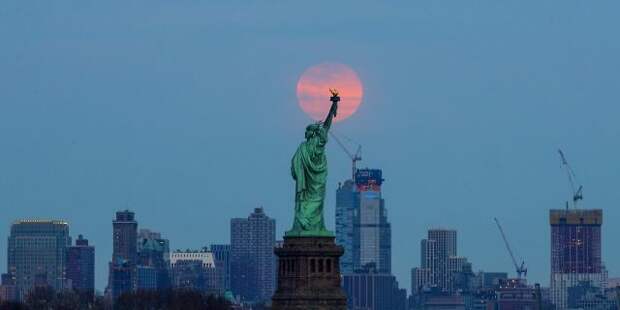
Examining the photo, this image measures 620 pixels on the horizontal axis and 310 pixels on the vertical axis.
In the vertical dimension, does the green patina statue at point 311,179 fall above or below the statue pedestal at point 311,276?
above

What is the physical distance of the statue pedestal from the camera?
125 m

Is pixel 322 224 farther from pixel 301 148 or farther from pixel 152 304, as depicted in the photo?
pixel 152 304

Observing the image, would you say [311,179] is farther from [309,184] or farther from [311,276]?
[311,276]

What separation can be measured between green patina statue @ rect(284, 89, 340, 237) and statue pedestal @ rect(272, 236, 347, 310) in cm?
78

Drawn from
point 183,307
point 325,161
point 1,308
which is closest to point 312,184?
point 325,161

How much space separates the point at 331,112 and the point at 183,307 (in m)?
62.4

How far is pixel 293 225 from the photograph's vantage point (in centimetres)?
12800

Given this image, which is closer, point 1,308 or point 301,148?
point 301,148

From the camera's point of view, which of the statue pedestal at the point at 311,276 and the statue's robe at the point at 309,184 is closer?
the statue pedestal at the point at 311,276

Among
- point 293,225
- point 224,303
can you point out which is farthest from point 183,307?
point 293,225

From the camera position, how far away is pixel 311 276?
126 meters

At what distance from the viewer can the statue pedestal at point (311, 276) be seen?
4931 inches

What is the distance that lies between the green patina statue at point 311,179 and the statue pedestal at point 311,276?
78cm

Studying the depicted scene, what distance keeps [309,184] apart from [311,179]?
208 millimetres
